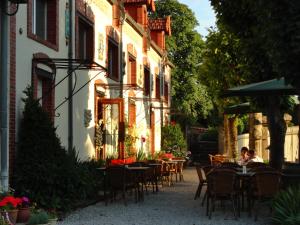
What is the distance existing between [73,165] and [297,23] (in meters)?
5.18

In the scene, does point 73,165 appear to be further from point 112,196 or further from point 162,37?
point 162,37

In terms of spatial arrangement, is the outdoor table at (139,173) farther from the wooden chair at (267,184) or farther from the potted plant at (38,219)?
the potted plant at (38,219)

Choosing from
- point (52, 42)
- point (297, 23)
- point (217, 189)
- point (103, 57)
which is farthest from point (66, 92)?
point (297, 23)

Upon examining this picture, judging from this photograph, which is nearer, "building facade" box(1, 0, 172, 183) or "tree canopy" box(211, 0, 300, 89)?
"tree canopy" box(211, 0, 300, 89)

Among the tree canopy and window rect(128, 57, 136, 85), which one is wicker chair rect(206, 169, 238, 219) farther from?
window rect(128, 57, 136, 85)

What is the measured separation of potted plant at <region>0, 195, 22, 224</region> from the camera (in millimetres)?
7660

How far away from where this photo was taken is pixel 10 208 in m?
7.82

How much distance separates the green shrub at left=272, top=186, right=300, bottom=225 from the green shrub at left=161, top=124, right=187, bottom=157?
19411mm

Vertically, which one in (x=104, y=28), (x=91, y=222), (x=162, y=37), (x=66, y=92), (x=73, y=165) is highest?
(x=162, y=37)

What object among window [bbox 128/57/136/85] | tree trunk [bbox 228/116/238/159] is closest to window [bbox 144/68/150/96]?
window [bbox 128/57/136/85]

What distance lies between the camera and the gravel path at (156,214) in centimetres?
1051

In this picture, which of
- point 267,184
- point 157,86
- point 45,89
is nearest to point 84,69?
point 45,89

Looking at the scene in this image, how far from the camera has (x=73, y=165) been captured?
11586 mm

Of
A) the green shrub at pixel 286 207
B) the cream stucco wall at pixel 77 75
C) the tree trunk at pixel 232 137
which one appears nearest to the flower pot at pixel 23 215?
the cream stucco wall at pixel 77 75
